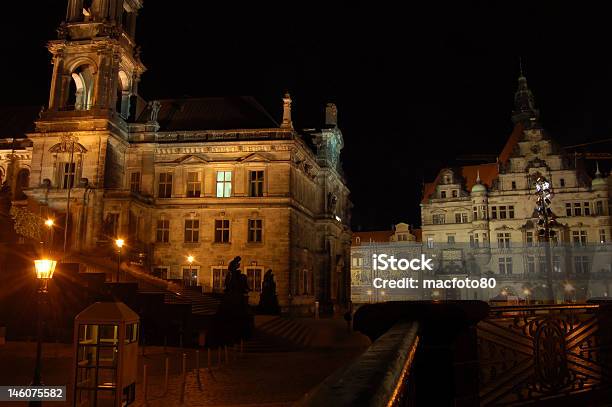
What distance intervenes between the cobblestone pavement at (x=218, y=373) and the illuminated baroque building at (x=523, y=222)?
3566 cm

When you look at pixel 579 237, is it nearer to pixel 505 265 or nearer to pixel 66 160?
pixel 505 265

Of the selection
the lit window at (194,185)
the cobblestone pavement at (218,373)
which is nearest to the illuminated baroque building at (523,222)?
the lit window at (194,185)

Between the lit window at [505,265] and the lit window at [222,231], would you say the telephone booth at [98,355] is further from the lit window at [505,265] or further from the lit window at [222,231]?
the lit window at [505,265]

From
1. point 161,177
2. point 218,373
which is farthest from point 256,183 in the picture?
point 218,373

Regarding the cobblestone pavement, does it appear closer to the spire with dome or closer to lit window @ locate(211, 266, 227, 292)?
lit window @ locate(211, 266, 227, 292)

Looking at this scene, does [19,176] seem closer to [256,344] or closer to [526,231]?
[256,344]

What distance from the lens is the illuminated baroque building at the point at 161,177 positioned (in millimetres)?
36750

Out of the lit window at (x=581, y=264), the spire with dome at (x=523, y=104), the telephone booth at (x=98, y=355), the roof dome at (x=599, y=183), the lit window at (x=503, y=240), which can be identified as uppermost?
the spire with dome at (x=523, y=104)

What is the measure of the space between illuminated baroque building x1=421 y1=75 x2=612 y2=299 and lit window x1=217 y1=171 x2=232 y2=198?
91.5ft

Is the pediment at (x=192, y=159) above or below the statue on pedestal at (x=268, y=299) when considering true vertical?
above

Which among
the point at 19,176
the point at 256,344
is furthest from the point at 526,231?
the point at 19,176

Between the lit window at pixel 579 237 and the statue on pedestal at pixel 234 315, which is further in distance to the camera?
the lit window at pixel 579 237

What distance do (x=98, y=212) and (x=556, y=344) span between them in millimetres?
33222

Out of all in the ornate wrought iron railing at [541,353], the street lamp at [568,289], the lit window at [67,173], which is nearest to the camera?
the ornate wrought iron railing at [541,353]
